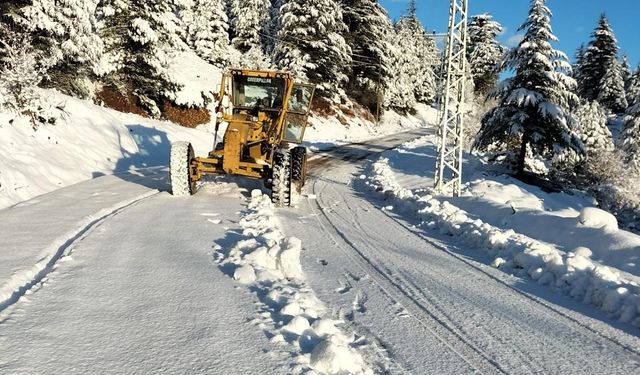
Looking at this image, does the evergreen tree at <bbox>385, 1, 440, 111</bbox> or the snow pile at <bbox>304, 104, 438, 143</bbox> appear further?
the evergreen tree at <bbox>385, 1, 440, 111</bbox>

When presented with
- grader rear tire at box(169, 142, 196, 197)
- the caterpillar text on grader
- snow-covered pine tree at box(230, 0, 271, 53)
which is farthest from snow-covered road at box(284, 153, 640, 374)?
snow-covered pine tree at box(230, 0, 271, 53)

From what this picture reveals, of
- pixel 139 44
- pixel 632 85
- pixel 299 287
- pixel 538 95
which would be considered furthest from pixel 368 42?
pixel 632 85

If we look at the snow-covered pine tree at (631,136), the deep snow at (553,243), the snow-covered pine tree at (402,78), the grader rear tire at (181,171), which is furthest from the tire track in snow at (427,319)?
the snow-covered pine tree at (402,78)

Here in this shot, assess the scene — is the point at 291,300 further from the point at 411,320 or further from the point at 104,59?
the point at 104,59

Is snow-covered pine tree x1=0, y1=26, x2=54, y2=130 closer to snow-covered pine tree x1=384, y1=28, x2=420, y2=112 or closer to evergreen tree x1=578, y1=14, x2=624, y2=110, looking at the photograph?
snow-covered pine tree x1=384, y1=28, x2=420, y2=112

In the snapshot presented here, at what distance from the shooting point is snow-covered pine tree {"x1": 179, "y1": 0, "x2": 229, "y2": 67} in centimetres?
4217

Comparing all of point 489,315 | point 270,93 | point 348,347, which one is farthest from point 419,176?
point 348,347

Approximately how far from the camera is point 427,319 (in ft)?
13.8

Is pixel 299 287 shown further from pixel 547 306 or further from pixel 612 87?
pixel 612 87

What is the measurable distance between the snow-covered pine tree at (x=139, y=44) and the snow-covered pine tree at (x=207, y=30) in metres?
20.7

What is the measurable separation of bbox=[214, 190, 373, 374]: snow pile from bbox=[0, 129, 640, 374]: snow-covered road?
122mm

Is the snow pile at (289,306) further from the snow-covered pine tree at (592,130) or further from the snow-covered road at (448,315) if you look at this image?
the snow-covered pine tree at (592,130)

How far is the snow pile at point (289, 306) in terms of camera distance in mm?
3156

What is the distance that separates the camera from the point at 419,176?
60.5 ft
